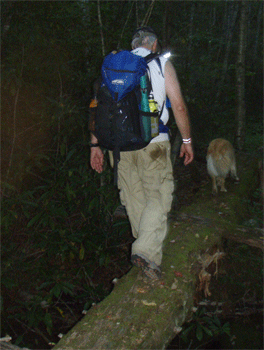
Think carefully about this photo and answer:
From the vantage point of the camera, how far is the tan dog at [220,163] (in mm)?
4902

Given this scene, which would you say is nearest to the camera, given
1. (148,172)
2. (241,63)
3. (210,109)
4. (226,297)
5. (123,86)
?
(123,86)

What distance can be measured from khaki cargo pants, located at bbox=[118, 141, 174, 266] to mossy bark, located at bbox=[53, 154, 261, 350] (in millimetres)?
261

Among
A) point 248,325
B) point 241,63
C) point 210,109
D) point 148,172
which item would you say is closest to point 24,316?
point 148,172

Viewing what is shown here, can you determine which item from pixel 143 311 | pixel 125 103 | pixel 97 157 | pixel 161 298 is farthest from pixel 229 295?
pixel 125 103

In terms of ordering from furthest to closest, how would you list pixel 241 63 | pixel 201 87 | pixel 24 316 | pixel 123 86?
pixel 201 87 < pixel 241 63 < pixel 24 316 < pixel 123 86

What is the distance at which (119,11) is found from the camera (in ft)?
16.5

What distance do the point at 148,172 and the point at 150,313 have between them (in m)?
1.11

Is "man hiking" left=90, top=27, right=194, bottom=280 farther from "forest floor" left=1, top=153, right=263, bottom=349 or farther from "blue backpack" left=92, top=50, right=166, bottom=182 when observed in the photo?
"forest floor" left=1, top=153, right=263, bottom=349

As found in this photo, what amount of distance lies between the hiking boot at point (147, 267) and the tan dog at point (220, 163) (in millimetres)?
2494

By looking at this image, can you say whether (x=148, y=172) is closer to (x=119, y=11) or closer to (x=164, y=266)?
(x=164, y=266)

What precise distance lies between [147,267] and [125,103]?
1364 millimetres

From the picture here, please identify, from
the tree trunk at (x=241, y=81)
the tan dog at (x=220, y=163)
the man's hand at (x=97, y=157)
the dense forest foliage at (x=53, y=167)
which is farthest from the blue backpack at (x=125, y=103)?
the tree trunk at (x=241, y=81)

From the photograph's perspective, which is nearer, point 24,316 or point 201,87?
point 24,316

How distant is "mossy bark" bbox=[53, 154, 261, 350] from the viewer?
2.03 m
